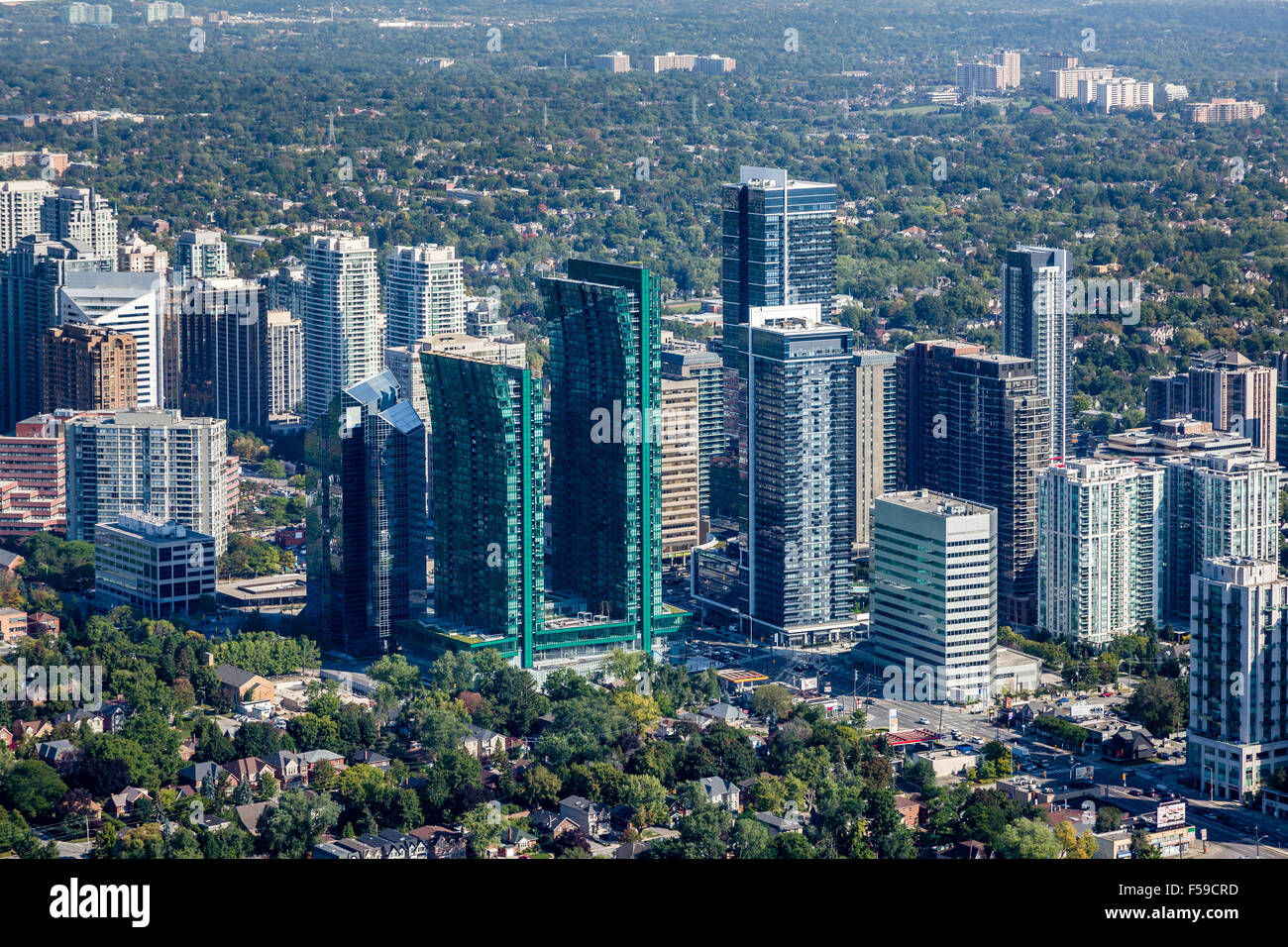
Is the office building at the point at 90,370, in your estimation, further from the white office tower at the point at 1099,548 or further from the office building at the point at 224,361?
the white office tower at the point at 1099,548

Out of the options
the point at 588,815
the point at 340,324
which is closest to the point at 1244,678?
the point at 588,815

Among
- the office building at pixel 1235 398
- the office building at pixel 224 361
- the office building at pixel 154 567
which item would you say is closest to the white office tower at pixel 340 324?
the office building at pixel 224 361

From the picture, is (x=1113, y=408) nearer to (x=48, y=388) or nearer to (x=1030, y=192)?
(x=48, y=388)

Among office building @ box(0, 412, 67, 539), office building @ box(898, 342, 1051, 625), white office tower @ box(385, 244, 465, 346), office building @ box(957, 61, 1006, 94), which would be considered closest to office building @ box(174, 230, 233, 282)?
white office tower @ box(385, 244, 465, 346)

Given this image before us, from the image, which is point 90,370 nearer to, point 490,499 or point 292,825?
point 490,499

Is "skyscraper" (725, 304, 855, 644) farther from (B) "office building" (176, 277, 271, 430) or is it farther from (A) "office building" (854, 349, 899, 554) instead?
(B) "office building" (176, 277, 271, 430)
